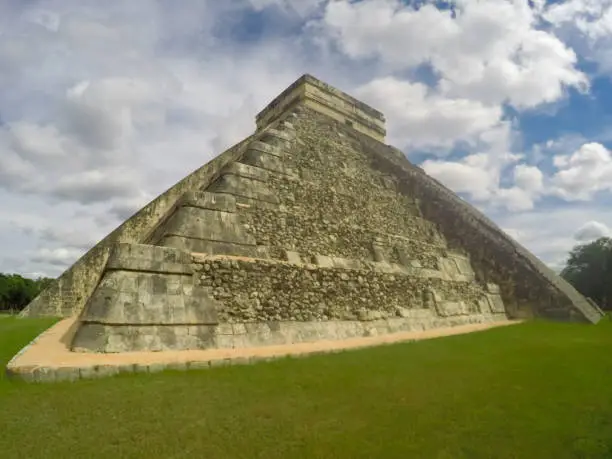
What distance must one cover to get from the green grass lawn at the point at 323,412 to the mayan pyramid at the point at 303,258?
1.94m

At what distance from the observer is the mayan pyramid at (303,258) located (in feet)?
23.2

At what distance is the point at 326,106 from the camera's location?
17281 mm

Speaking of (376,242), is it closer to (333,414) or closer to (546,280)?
(546,280)

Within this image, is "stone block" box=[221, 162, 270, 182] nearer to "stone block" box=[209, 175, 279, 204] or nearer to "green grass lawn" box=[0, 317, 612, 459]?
"stone block" box=[209, 175, 279, 204]

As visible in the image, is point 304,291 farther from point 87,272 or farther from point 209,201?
point 87,272

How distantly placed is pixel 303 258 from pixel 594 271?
98.3 ft

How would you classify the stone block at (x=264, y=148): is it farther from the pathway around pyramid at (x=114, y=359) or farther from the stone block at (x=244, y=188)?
the pathway around pyramid at (x=114, y=359)

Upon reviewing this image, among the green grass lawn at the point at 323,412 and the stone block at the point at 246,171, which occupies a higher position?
the stone block at the point at 246,171

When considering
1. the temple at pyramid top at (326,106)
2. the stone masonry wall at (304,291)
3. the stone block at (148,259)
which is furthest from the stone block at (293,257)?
A: the temple at pyramid top at (326,106)

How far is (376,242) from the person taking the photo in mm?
12289

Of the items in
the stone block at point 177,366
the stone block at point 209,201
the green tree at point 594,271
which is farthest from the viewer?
the green tree at point 594,271

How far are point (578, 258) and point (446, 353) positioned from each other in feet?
102

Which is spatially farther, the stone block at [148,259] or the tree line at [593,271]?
the tree line at [593,271]

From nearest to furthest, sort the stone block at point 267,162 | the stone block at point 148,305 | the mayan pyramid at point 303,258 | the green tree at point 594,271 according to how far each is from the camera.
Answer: the stone block at point 148,305
the mayan pyramid at point 303,258
the stone block at point 267,162
the green tree at point 594,271
